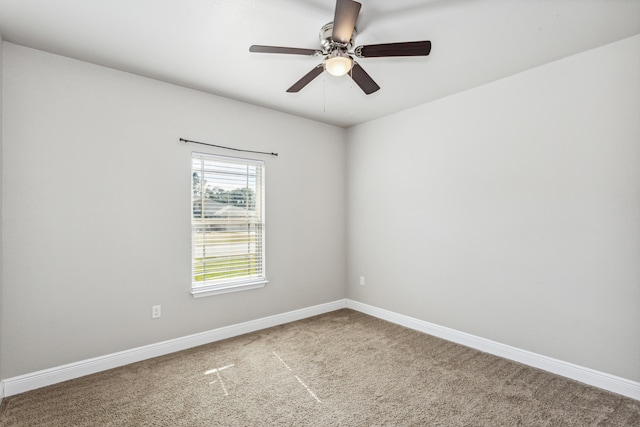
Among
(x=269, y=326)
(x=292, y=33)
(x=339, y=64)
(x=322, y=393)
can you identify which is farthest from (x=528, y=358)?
(x=292, y=33)

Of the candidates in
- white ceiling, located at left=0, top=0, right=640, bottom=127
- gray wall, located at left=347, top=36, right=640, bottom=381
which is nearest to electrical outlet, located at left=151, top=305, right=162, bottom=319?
white ceiling, located at left=0, top=0, right=640, bottom=127

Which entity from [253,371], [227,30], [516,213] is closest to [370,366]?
[253,371]

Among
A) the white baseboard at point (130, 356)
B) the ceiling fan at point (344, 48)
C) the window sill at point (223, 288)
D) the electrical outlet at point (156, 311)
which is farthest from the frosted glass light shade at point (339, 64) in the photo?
the white baseboard at point (130, 356)

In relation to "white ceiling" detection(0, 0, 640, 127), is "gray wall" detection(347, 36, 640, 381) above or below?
below

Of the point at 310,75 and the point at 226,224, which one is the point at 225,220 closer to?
the point at 226,224

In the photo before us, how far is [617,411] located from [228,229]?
11.8 feet

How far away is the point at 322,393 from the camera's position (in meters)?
2.44

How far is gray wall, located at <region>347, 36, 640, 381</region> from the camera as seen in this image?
8.00 ft

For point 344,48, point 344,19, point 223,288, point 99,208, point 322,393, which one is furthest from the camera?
point 223,288

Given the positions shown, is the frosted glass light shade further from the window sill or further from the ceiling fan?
the window sill

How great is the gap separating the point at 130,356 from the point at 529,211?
12.6 feet

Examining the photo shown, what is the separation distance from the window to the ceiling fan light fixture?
186 centimetres

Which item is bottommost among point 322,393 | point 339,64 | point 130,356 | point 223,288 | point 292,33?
point 322,393

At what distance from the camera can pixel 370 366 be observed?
286cm
